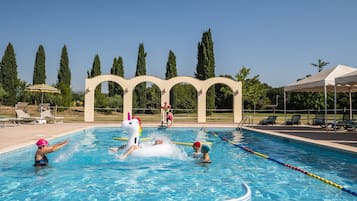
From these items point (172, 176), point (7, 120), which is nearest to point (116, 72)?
point (7, 120)

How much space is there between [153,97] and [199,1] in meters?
28.2

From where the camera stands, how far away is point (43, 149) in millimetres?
6469

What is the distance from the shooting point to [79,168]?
6793 millimetres

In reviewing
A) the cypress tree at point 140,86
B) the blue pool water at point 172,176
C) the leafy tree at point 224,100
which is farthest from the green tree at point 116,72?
the blue pool water at point 172,176

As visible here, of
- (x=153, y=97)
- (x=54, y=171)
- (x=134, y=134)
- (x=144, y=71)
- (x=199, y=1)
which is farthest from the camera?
(x=153, y=97)

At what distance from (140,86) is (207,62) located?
909 cm

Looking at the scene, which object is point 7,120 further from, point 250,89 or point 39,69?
point 250,89

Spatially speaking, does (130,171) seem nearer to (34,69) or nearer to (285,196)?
(285,196)

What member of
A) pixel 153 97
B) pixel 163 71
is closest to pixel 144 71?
pixel 163 71

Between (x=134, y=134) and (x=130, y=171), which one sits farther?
(x=134, y=134)

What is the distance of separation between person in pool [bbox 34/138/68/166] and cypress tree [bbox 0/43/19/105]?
34.7m

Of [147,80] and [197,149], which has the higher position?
[147,80]

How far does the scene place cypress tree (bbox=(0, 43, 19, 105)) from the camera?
37.9m

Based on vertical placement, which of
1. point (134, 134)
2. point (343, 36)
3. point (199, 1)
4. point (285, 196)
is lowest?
point (285, 196)
